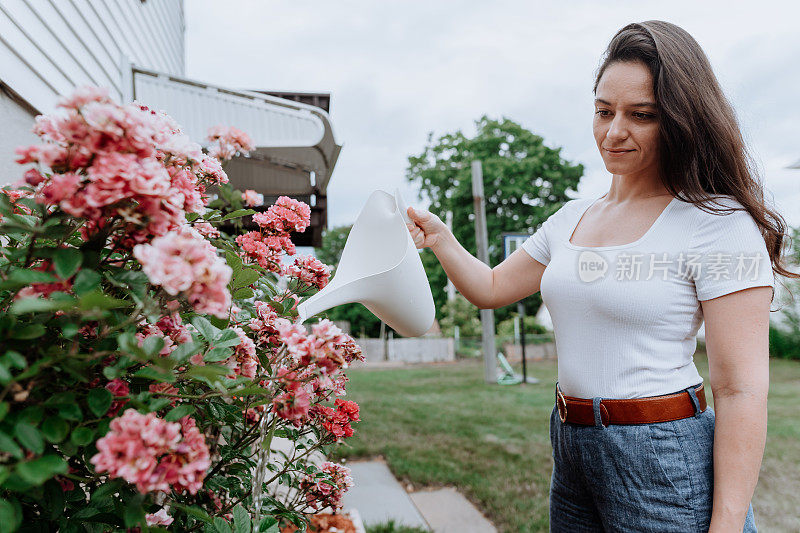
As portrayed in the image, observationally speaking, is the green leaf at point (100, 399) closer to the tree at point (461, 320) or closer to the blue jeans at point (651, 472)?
the blue jeans at point (651, 472)

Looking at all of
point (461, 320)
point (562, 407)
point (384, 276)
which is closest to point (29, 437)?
point (384, 276)

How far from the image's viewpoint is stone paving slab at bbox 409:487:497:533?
2328 mm

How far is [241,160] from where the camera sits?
3973mm

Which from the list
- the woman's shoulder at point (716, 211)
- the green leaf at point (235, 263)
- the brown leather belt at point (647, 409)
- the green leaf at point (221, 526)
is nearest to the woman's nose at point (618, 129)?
the woman's shoulder at point (716, 211)

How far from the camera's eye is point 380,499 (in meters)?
Result: 2.64

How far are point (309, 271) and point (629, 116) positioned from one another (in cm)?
73

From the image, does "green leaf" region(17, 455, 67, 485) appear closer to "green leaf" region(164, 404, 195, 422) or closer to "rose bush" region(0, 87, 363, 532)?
"rose bush" region(0, 87, 363, 532)

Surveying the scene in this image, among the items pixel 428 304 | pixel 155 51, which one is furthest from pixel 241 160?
pixel 428 304

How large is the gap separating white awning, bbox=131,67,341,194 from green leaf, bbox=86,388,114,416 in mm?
3255

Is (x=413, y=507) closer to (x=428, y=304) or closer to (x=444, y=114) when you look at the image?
(x=428, y=304)

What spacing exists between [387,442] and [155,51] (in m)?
A: 4.02

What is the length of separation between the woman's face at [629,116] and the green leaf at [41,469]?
3.32 feet

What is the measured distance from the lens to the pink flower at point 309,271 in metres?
1.05

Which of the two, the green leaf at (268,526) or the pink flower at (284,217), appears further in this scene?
the pink flower at (284,217)
